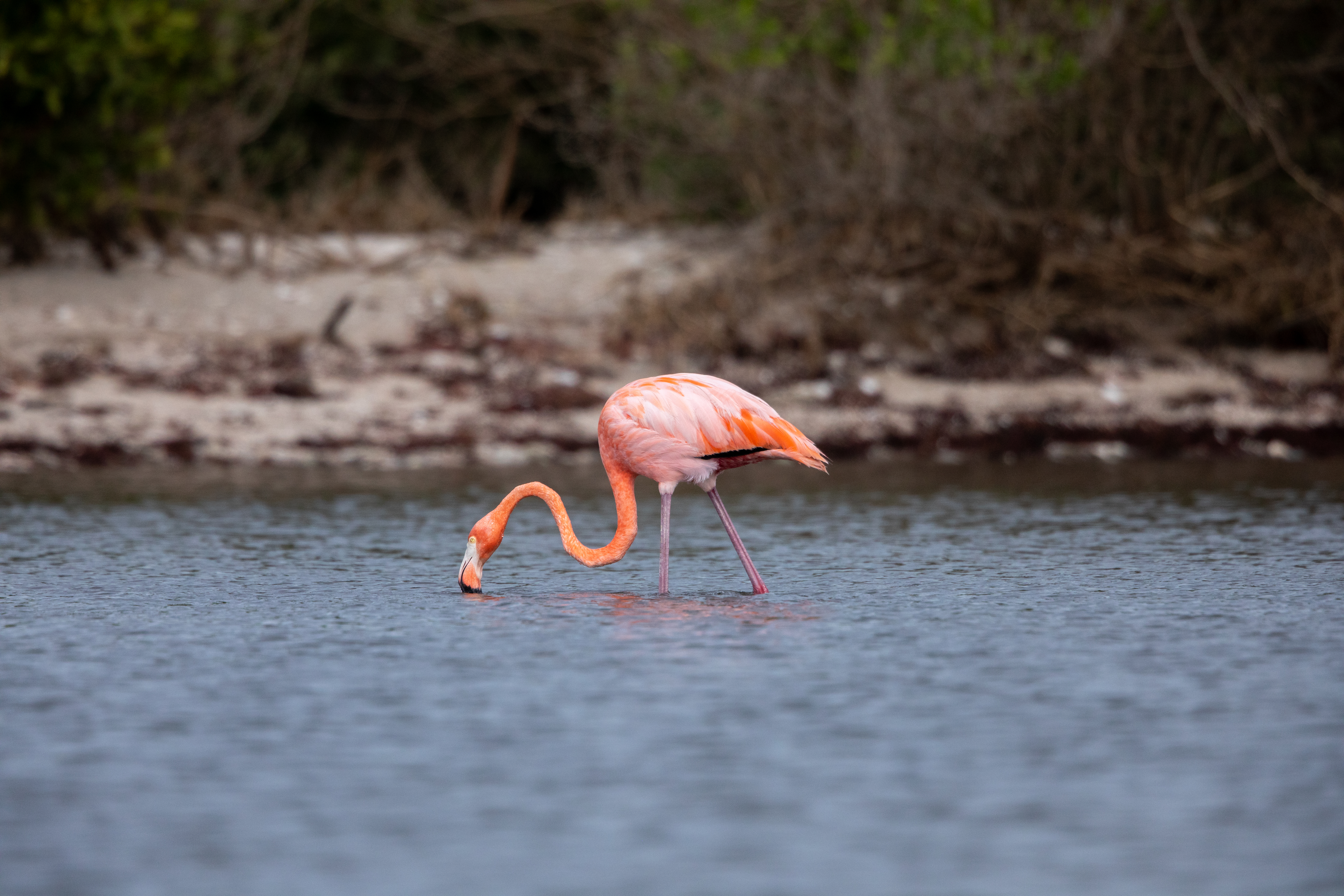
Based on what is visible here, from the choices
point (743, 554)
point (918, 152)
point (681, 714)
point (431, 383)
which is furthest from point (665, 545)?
point (918, 152)

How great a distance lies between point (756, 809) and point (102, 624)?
3.93 meters

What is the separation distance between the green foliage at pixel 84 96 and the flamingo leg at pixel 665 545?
9819 mm

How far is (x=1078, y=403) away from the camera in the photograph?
16922 mm

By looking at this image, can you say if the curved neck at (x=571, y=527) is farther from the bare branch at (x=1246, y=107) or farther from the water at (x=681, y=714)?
the bare branch at (x=1246, y=107)

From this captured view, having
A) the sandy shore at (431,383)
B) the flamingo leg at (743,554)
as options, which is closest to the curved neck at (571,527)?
the flamingo leg at (743,554)

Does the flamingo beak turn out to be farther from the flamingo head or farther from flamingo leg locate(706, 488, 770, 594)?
flamingo leg locate(706, 488, 770, 594)

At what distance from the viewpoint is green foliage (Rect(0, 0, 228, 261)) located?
16906 mm

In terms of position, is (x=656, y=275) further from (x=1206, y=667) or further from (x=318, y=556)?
(x=1206, y=667)

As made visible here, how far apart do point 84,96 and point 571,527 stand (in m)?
10.8

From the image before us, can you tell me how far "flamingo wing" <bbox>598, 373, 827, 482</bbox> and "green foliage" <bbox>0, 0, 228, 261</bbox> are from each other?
31.8ft

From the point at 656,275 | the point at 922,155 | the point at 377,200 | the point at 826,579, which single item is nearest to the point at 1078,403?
the point at 922,155

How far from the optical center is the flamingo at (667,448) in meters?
8.86

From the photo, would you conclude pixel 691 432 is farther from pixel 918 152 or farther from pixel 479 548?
pixel 918 152

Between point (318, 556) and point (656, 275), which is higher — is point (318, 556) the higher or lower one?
the lower one
